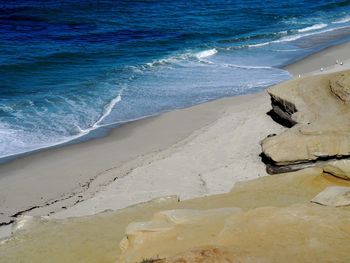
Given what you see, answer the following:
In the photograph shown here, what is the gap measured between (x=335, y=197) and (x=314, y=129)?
368 cm

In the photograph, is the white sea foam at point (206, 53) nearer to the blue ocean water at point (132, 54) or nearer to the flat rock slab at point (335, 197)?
the blue ocean water at point (132, 54)

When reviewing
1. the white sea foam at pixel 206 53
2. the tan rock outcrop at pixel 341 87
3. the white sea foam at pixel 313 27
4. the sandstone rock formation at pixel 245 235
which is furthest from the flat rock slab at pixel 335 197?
the white sea foam at pixel 313 27

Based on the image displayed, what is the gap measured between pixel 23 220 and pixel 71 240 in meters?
1.37

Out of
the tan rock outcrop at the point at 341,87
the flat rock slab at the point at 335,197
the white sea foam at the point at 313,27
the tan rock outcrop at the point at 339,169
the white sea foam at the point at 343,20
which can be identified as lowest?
the tan rock outcrop at the point at 339,169

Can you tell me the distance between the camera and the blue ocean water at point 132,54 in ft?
69.6

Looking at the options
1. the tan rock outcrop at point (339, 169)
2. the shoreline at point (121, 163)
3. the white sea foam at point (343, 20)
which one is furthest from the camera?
the white sea foam at point (343, 20)

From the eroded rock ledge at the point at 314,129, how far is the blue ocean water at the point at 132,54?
6.34 metres

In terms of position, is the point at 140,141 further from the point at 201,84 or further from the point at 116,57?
the point at 116,57

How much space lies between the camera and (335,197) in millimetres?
10359

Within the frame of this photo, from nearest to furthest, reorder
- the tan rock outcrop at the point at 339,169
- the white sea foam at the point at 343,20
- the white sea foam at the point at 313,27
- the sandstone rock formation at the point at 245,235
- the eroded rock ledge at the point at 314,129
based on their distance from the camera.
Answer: the sandstone rock formation at the point at 245,235
the tan rock outcrop at the point at 339,169
the eroded rock ledge at the point at 314,129
the white sea foam at the point at 313,27
the white sea foam at the point at 343,20

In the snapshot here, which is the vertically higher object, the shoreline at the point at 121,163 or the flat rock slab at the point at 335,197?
the flat rock slab at the point at 335,197

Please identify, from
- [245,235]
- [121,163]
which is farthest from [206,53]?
[245,235]

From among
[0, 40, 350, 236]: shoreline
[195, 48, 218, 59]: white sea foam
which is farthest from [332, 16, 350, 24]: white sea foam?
[0, 40, 350, 236]: shoreline

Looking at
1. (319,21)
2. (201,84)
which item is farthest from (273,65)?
(319,21)
